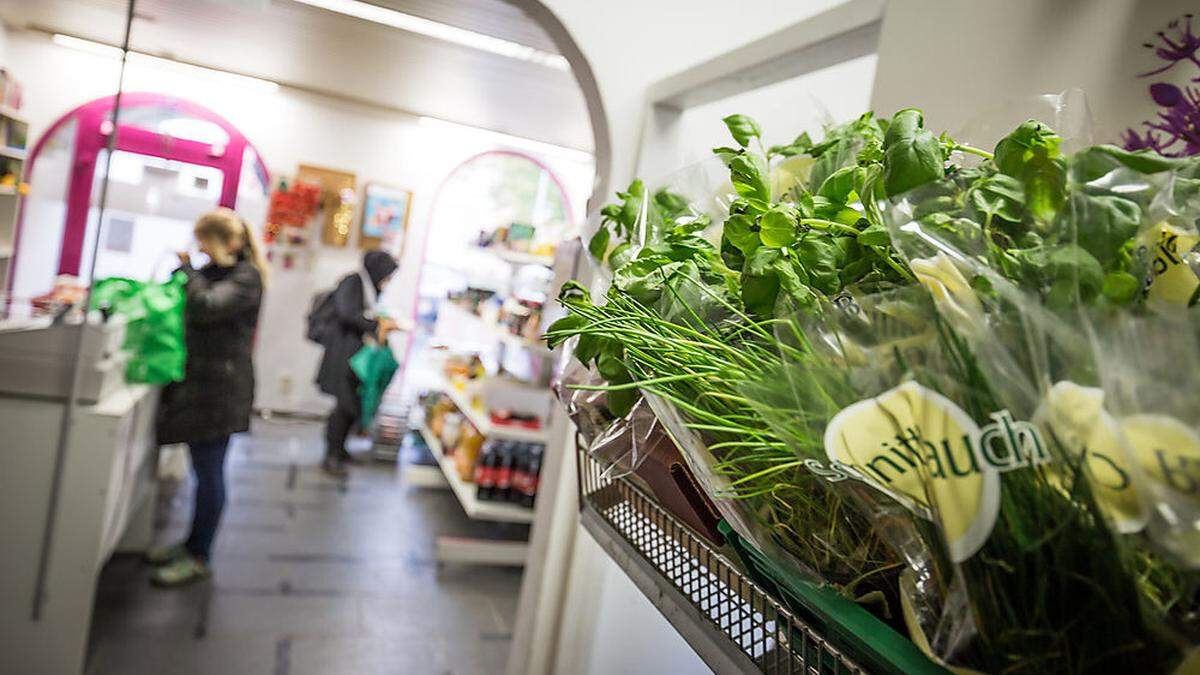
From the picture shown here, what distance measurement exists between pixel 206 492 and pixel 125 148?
4.81 meters

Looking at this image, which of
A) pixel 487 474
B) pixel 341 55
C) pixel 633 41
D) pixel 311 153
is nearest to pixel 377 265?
pixel 341 55

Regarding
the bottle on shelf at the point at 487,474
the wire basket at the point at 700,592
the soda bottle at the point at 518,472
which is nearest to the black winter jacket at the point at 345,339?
the bottle on shelf at the point at 487,474

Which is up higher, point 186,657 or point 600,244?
point 600,244

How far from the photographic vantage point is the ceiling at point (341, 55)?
5.25 metres

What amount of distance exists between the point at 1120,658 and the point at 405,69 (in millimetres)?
6518

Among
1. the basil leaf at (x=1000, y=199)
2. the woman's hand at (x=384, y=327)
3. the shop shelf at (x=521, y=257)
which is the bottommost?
the woman's hand at (x=384, y=327)

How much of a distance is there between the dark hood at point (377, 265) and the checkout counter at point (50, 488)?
9.59 ft

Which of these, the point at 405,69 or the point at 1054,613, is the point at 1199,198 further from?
the point at 405,69

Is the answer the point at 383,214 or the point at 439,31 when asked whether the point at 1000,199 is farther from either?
the point at 383,214

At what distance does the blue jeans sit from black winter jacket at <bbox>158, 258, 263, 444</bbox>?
8 centimetres

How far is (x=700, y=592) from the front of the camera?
0.75 meters

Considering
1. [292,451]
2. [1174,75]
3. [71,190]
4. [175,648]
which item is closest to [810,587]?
[1174,75]

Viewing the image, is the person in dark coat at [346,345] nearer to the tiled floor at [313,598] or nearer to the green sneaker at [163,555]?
the tiled floor at [313,598]

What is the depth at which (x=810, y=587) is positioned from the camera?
0.56 m
